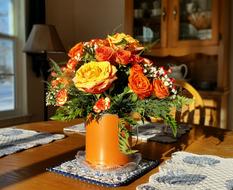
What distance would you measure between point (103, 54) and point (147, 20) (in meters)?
2.03

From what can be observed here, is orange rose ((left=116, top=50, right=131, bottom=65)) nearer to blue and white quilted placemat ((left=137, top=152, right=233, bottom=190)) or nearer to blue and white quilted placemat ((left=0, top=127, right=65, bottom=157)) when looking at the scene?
blue and white quilted placemat ((left=137, top=152, right=233, bottom=190))

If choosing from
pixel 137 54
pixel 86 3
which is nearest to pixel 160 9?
pixel 86 3

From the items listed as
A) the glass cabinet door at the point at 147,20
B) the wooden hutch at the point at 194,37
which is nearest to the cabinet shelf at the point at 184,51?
the wooden hutch at the point at 194,37

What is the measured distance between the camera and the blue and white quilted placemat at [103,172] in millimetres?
820

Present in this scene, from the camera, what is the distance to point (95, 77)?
2.65 ft

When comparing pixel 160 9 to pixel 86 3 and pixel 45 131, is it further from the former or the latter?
pixel 45 131

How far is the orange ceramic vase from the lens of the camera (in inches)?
34.6

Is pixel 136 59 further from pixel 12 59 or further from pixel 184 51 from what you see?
pixel 12 59

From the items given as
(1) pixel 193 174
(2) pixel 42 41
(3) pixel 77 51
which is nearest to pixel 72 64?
(3) pixel 77 51

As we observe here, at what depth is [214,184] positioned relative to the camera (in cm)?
79

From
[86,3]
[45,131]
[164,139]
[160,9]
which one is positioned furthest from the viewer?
[86,3]

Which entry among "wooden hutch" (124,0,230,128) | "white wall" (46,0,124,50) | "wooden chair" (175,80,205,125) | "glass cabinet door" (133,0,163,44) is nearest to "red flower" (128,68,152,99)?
"wooden chair" (175,80,205,125)

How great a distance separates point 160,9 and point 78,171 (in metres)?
2.06

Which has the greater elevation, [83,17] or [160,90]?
[83,17]
